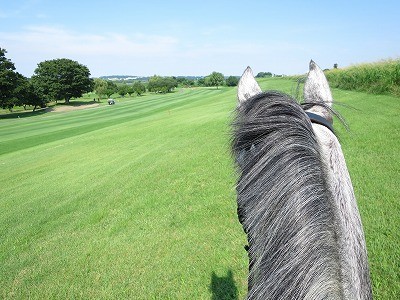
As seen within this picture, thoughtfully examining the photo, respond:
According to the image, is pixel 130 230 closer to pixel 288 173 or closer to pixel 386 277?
pixel 386 277

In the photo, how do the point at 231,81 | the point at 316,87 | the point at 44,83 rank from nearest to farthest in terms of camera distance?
the point at 316,87, the point at 44,83, the point at 231,81

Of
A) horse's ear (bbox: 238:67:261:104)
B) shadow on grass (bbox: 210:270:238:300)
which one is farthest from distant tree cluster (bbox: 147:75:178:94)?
horse's ear (bbox: 238:67:261:104)

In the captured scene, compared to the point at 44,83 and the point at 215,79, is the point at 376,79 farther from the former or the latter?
the point at 215,79

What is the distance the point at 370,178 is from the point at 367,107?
8.15 metres

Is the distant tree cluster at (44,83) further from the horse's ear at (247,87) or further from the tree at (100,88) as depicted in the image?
the horse's ear at (247,87)

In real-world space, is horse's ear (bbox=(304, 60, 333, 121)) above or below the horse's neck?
above

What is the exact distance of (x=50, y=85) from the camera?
5809cm

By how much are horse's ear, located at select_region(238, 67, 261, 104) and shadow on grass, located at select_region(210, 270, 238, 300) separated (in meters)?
2.35

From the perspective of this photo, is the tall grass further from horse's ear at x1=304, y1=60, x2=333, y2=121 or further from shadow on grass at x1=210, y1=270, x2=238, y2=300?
horse's ear at x1=304, y1=60, x2=333, y2=121

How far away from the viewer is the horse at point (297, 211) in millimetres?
650

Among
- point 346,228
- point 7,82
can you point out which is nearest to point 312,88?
point 346,228

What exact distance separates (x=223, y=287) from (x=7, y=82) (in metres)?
51.2

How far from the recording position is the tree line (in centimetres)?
4453

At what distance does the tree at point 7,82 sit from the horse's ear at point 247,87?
51677mm
